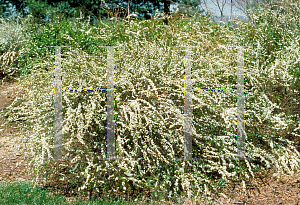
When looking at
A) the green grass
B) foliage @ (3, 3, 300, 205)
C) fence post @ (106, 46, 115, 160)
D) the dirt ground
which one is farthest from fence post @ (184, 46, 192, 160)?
the green grass

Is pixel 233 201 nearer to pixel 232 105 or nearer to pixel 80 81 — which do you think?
pixel 232 105

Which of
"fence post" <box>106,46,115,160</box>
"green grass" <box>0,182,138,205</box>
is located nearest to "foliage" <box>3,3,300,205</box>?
"fence post" <box>106,46,115,160</box>

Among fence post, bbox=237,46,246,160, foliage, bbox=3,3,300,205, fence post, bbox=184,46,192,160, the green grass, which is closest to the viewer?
the green grass

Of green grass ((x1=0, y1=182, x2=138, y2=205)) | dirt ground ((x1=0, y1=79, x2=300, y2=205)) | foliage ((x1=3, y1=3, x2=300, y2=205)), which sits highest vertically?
foliage ((x1=3, y1=3, x2=300, y2=205))

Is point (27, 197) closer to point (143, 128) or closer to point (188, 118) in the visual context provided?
point (143, 128)

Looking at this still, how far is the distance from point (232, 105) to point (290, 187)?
1316 millimetres

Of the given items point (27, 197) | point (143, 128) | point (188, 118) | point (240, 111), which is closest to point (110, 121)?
point (143, 128)

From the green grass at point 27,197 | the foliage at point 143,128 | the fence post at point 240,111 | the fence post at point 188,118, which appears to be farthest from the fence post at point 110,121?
the fence post at point 240,111

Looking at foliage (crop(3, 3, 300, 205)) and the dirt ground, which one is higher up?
foliage (crop(3, 3, 300, 205))

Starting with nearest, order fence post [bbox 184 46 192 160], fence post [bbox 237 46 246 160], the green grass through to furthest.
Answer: the green grass → fence post [bbox 184 46 192 160] → fence post [bbox 237 46 246 160]

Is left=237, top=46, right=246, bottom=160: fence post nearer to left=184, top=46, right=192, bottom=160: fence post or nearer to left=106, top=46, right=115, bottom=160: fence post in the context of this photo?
left=184, top=46, right=192, bottom=160: fence post

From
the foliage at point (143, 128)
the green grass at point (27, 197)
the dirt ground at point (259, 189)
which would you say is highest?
the foliage at point (143, 128)

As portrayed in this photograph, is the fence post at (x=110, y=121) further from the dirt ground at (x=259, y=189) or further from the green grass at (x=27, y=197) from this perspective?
the dirt ground at (x=259, y=189)

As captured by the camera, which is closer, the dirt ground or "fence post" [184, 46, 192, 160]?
the dirt ground
